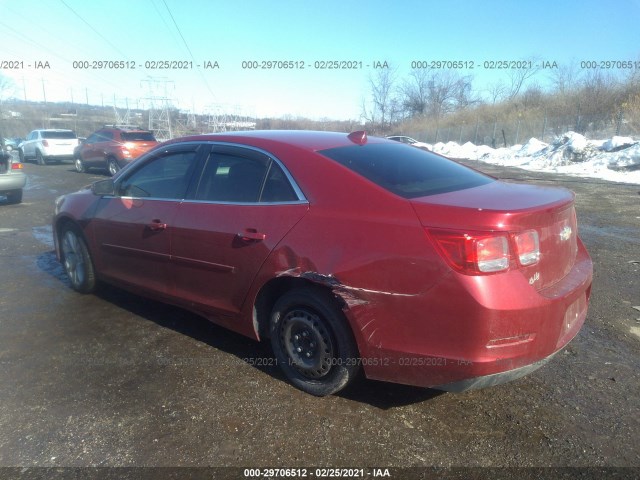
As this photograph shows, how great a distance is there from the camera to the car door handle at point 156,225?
3693 millimetres

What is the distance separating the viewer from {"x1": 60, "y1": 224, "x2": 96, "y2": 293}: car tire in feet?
15.3

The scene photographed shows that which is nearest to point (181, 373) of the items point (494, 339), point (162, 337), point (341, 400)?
point (162, 337)

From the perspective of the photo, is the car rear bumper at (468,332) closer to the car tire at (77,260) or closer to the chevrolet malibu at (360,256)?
the chevrolet malibu at (360,256)

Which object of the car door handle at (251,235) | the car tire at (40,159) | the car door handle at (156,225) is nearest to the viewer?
the car door handle at (251,235)

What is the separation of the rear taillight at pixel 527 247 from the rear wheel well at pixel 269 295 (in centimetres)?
110

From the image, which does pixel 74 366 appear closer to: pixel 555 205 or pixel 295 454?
pixel 295 454

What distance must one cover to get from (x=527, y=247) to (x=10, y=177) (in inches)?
445

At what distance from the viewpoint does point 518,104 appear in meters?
41.4

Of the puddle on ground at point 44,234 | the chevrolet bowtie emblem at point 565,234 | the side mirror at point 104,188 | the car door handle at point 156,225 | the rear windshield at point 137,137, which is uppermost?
the rear windshield at point 137,137

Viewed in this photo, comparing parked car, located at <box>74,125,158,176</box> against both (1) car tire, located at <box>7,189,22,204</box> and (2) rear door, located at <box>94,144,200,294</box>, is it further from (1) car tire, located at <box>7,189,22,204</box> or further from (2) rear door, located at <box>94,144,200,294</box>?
(2) rear door, located at <box>94,144,200,294</box>

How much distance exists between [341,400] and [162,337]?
1692 millimetres

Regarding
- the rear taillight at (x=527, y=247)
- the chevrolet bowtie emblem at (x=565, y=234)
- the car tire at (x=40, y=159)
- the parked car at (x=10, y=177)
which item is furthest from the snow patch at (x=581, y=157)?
the car tire at (x=40, y=159)

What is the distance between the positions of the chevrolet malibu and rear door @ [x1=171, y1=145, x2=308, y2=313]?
11 mm

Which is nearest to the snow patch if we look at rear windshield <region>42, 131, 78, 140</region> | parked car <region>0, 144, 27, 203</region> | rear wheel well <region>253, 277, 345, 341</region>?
rear wheel well <region>253, 277, 345, 341</region>
